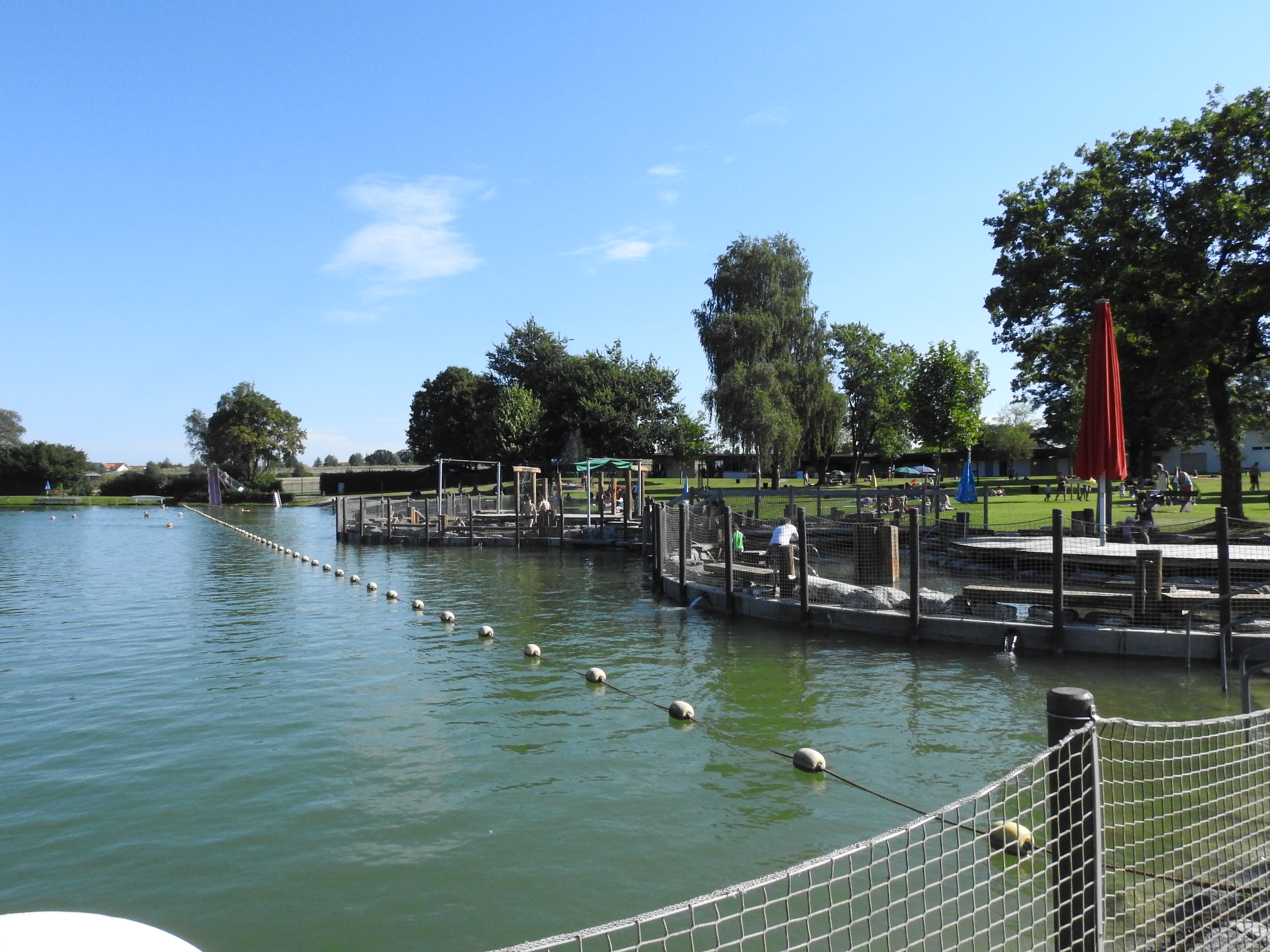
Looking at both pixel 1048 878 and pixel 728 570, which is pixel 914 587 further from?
pixel 1048 878

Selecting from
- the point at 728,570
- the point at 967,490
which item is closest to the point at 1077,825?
the point at 728,570

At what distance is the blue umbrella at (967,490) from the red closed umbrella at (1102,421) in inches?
734

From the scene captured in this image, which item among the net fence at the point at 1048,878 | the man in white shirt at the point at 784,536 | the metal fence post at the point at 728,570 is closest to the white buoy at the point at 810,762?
the net fence at the point at 1048,878

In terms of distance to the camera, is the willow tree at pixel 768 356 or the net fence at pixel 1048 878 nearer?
the net fence at pixel 1048 878

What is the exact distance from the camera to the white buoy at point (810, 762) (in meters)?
9.20

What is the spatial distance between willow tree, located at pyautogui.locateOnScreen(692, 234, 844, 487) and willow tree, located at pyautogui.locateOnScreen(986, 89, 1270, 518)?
22.5 m

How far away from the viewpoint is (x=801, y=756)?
30.6 ft

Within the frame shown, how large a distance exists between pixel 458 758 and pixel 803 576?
827 cm

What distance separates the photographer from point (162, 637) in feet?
59.5

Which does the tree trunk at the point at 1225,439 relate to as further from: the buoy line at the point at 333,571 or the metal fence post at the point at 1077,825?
the metal fence post at the point at 1077,825

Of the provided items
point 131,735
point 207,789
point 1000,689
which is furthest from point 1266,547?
point 131,735

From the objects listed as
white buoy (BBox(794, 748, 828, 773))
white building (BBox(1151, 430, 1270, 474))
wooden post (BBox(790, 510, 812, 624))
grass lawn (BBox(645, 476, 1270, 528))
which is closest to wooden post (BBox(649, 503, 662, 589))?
grass lawn (BBox(645, 476, 1270, 528))

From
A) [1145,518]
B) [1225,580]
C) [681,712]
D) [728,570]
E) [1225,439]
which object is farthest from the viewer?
[1225,439]

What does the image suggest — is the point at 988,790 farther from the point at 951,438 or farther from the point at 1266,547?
the point at 951,438
